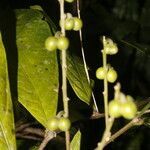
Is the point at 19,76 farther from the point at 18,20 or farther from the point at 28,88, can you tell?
the point at 18,20

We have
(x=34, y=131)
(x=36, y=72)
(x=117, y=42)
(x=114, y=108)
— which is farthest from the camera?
(x=117, y=42)

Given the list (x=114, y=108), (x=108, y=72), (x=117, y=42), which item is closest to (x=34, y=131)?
(x=108, y=72)

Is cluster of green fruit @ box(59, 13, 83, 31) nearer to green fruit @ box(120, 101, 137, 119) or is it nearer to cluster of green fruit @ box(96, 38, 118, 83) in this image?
cluster of green fruit @ box(96, 38, 118, 83)

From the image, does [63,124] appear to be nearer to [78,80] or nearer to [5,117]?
[5,117]

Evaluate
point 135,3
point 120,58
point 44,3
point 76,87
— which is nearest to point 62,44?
point 76,87

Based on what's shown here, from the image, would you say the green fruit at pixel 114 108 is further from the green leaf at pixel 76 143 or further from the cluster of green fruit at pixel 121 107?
the green leaf at pixel 76 143
